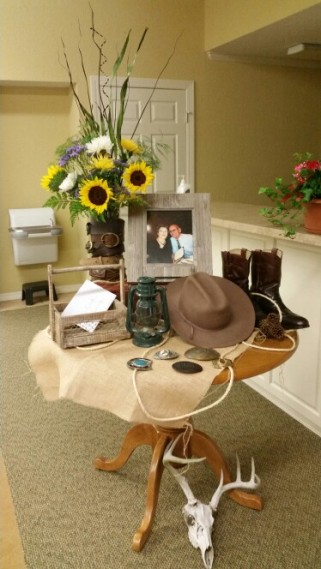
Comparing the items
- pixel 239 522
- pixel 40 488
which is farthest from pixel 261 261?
pixel 40 488

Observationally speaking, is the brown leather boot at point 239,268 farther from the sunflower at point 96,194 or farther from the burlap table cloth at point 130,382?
the sunflower at point 96,194

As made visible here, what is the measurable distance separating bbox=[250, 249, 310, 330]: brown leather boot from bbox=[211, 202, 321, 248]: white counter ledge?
431mm

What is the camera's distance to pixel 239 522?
1.61m

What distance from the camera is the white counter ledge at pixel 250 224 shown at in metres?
1.88

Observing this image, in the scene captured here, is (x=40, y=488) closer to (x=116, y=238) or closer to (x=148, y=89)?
(x=116, y=238)

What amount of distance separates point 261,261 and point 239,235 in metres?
1.00

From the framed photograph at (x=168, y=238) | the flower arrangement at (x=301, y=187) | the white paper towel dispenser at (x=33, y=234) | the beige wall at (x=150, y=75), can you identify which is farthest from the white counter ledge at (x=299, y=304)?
the beige wall at (x=150, y=75)

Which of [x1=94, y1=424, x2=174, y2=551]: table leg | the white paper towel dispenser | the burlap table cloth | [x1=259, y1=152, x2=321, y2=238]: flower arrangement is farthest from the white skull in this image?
the white paper towel dispenser

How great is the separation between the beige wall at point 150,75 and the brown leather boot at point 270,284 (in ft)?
10.2

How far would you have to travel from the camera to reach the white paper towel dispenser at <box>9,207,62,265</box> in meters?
4.08

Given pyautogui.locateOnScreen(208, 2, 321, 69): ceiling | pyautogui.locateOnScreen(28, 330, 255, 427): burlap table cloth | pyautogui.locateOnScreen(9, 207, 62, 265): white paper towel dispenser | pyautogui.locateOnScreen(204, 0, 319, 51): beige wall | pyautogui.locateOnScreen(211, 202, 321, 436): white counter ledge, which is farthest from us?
pyautogui.locateOnScreen(9, 207, 62, 265): white paper towel dispenser

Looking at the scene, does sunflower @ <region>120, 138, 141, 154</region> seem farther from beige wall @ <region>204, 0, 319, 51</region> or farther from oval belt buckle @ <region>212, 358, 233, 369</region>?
beige wall @ <region>204, 0, 319, 51</region>

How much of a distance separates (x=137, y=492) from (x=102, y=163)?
4.05 feet

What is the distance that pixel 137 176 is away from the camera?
1452mm
